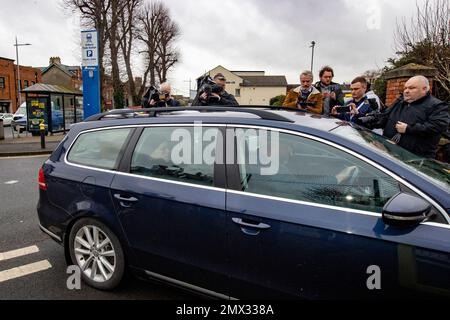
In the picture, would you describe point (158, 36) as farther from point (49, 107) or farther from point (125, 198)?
point (125, 198)

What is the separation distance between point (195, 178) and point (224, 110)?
0.67m

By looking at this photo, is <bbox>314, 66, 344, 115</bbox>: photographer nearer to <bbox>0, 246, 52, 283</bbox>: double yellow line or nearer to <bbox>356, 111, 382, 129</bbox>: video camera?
<bbox>356, 111, 382, 129</bbox>: video camera

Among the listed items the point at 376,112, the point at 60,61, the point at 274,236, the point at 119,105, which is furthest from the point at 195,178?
the point at 60,61

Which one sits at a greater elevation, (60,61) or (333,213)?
(60,61)

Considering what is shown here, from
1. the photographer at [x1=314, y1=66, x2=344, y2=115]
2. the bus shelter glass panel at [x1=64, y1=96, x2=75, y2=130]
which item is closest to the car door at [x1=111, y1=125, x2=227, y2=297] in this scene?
the photographer at [x1=314, y1=66, x2=344, y2=115]

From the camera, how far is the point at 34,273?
3.27 metres

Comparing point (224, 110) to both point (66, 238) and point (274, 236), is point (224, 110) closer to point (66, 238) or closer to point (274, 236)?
point (274, 236)

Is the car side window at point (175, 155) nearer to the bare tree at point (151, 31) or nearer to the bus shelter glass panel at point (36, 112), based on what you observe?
the bus shelter glass panel at point (36, 112)

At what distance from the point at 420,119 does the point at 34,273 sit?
4.34 metres

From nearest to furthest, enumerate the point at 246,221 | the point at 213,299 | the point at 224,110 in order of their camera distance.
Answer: the point at 246,221 → the point at 213,299 → the point at 224,110

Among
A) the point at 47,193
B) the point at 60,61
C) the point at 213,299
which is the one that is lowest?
the point at 213,299

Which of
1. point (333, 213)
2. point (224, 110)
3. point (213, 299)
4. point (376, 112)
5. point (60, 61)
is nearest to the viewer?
point (333, 213)

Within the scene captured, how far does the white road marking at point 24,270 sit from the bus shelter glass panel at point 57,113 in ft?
54.3

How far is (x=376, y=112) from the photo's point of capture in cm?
447
